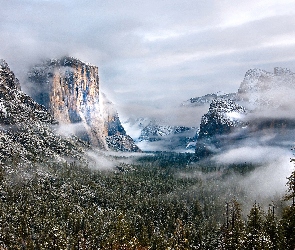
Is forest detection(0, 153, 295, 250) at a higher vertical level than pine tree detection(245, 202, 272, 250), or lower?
lower

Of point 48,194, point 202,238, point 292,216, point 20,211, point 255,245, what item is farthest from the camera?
point 48,194

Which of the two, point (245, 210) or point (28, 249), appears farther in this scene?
point (245, 210)

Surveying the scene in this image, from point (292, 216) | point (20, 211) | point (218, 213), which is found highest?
point (292, 216)

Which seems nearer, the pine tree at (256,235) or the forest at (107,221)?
the pine tree at (256,235)

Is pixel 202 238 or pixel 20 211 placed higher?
pixel 20 211

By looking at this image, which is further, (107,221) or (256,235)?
(107,221)

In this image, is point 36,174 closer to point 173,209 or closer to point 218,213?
point 173,209

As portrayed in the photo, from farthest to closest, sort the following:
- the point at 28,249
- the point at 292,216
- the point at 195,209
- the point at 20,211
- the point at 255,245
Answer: the point at 195,209
the point at 20,211
the point at 28,249
the point at 255,245
the point at 292,216

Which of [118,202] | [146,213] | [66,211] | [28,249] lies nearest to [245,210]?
[146,213]

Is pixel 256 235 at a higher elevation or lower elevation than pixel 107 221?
higher

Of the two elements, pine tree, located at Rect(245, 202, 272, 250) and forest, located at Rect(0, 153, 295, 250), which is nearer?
pine tree, located at Rect(245, 202, 272, 250)

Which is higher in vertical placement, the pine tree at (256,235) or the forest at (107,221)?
the pine tree at (256,235)
